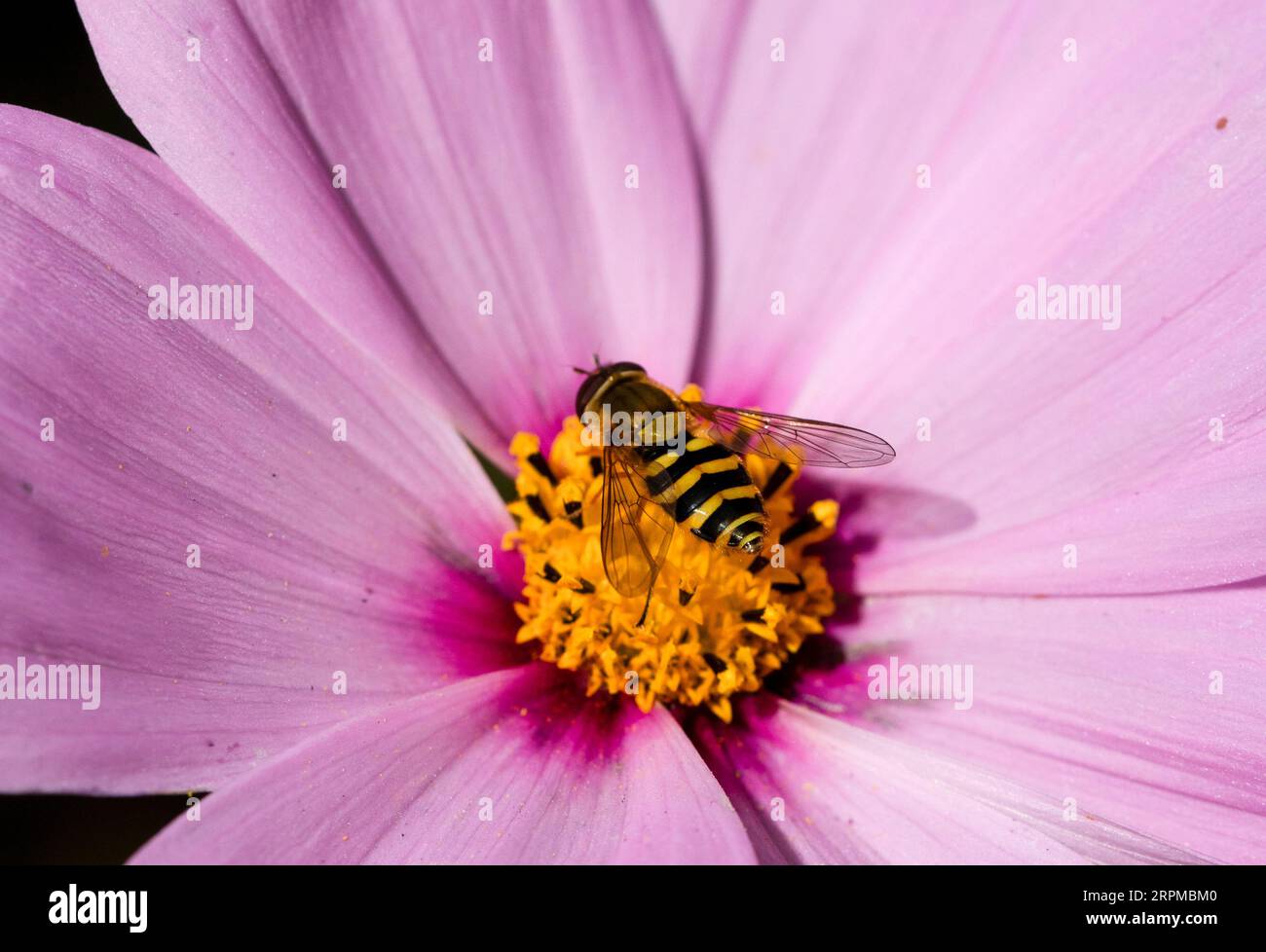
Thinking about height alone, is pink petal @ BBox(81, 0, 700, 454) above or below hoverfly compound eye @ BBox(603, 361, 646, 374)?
above

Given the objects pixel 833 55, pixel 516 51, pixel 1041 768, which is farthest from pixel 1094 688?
pixel 516 51

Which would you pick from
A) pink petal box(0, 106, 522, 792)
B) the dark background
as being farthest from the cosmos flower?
the dark background

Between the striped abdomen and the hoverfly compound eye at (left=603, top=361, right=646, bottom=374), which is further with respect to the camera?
the hoverfly compound eye at (left=603, top=361, right=646, bottom=374)

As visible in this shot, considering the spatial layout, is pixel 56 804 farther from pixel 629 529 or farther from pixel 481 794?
pixel 629 529

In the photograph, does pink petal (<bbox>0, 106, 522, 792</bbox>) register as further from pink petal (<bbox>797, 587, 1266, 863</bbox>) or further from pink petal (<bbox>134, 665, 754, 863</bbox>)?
pink petal (<bbox>797, 587, 1266, 863</bbox>)

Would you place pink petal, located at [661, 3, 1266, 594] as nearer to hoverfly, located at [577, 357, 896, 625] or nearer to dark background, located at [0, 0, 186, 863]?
hoverfly, located at [577, 357, 896, 625]

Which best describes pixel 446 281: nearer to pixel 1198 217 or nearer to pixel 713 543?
pixel 713 543

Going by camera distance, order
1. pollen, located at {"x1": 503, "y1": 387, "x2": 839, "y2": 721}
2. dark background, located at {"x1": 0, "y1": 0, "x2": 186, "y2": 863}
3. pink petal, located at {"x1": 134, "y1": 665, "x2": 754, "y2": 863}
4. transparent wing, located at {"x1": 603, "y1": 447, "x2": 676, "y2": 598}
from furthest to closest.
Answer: dark background, located at {"x1": 0, "y1": 0, "x2": 186, "y2": 863} → pollen, located at {"x1": 503, "y1": 387, "x2": 839, "y2": 721} → transparent wing, located at {"x1": 603, "y1": 447, "x2": 676, "y2": 598} → pink petal, located at {"x1": 134, "y1": 665, "x2": 754, "y2": 863}

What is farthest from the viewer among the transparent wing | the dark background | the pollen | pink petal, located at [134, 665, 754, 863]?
the dark background

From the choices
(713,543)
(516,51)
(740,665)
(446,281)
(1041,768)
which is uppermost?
(516,51)
